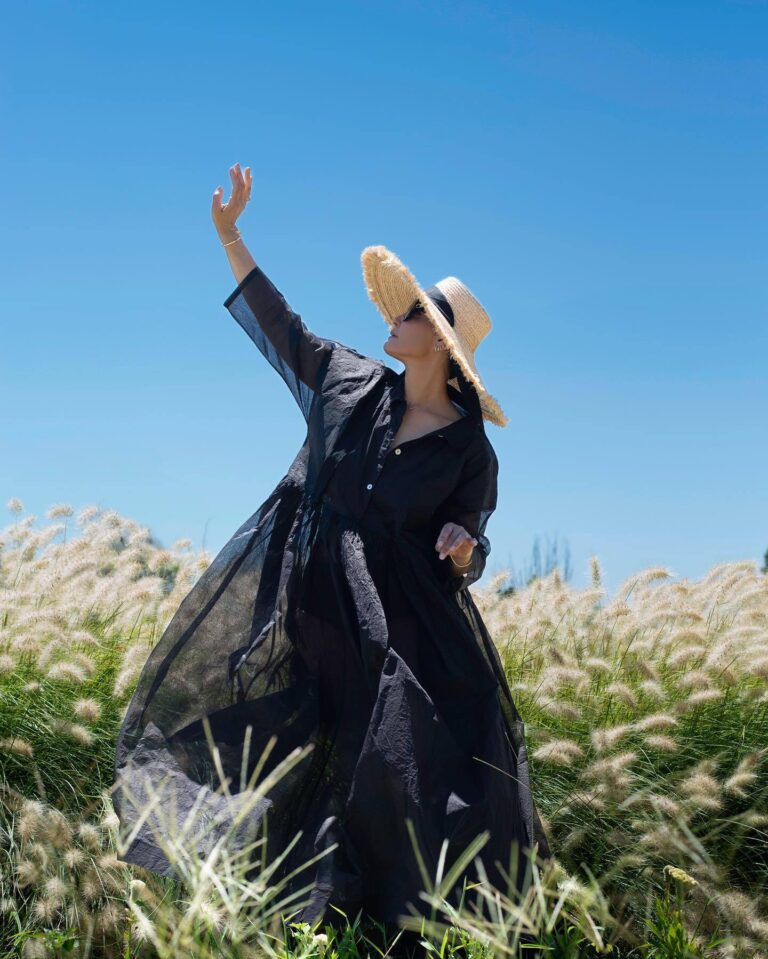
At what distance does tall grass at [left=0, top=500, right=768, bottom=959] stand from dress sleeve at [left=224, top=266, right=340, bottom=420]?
0.92 metres

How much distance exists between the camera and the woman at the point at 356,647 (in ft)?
9.09

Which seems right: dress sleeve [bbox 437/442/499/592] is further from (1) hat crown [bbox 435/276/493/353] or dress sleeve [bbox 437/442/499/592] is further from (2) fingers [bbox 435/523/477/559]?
(1) hat crown [bbox 435/276/493/353]

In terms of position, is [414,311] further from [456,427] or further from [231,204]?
[231,204]

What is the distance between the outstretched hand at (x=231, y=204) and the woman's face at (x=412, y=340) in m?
0.57

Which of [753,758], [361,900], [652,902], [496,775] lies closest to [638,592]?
[753,758]

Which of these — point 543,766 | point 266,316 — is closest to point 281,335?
point 266,316

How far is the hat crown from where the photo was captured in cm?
338

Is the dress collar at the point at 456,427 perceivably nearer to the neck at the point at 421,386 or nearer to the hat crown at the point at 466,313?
the neck at the point at 421,386

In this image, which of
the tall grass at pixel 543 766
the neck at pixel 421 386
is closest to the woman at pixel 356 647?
the neck at pixel 421 386

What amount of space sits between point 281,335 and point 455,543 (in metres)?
0.82

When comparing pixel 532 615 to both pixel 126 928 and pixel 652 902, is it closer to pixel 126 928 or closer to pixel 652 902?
pixel 652 902

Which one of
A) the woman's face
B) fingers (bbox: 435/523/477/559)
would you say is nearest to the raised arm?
the woman's face

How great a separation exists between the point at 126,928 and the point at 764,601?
117 inches

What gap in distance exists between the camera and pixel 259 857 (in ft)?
9.43
